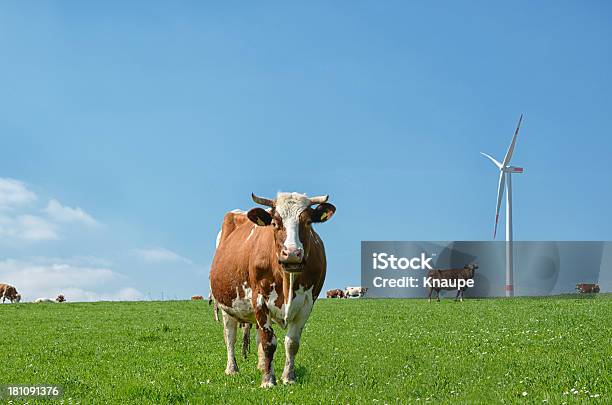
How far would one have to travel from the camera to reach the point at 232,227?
14.8 metres

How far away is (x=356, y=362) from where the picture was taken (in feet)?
48.2

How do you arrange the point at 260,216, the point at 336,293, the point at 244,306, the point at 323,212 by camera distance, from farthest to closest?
the point at 336,293, the point at 244,306, the point at 260,216, the point at 323,212

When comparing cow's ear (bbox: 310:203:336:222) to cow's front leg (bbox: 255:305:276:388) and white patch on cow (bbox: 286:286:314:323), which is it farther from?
cow's front leg (bbox: 255:305:276:388)

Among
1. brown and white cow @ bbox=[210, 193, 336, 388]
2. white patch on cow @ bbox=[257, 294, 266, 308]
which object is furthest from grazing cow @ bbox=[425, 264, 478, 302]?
white patch on cow @ bbox=[257, 294, 266, 308]

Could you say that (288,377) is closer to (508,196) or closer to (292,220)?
(292,220)

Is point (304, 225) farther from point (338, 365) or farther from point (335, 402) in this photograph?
point (338, 365)

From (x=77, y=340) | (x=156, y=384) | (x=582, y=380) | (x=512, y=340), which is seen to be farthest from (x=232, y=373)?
(x=77, y=340)

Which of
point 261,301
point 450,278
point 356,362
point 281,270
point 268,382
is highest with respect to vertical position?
point 450,278

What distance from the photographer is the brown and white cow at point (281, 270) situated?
10586 mm

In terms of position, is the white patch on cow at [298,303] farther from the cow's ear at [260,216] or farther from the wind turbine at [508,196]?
the wind turbine at [508,196]

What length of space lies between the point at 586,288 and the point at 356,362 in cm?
5151

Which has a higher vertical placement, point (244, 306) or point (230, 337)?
point (244, 306)

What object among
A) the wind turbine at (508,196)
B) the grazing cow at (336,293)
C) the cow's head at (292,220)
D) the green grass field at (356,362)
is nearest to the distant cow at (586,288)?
the wind turbine at (508,196)

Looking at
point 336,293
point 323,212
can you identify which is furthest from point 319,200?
point 336,293
